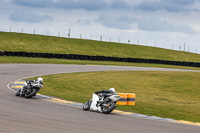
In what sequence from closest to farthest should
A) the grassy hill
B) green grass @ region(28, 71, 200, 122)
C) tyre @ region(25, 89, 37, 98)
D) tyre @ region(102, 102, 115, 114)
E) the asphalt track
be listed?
the asphalt track
tyre @ region(102, 102, 115, 114)
green grass @ region(28, 71, 200, 122)
tyre @ region(25, 89, 37, 98)
the grassy hill

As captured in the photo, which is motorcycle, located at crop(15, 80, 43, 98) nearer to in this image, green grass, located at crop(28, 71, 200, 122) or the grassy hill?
green grass, located at crop(28, 71, 200, 122)

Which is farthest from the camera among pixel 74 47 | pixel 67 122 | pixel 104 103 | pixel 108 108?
pixel 74 47

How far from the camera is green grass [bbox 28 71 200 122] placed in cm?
1695

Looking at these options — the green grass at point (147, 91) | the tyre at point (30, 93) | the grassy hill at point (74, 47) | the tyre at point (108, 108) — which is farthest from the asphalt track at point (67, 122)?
the grassy hill at point (74, 47)

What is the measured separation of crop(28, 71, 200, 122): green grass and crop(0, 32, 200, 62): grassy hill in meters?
26.2

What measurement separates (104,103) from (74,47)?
50.3 metres

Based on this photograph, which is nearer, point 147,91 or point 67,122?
point 67,122

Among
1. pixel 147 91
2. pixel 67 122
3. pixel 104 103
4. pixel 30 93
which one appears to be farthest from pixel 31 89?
pixel 147 91

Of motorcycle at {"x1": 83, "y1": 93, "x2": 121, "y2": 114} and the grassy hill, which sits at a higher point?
the grassy hill

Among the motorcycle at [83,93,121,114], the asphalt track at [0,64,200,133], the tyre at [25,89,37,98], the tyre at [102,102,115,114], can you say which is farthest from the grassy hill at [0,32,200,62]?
the tyre at [102,102,115,114]

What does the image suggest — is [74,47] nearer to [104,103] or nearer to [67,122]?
[104,103]

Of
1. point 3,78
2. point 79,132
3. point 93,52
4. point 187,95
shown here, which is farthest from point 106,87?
point 93,52

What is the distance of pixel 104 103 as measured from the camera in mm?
14547

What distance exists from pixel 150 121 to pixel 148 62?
151 ft
